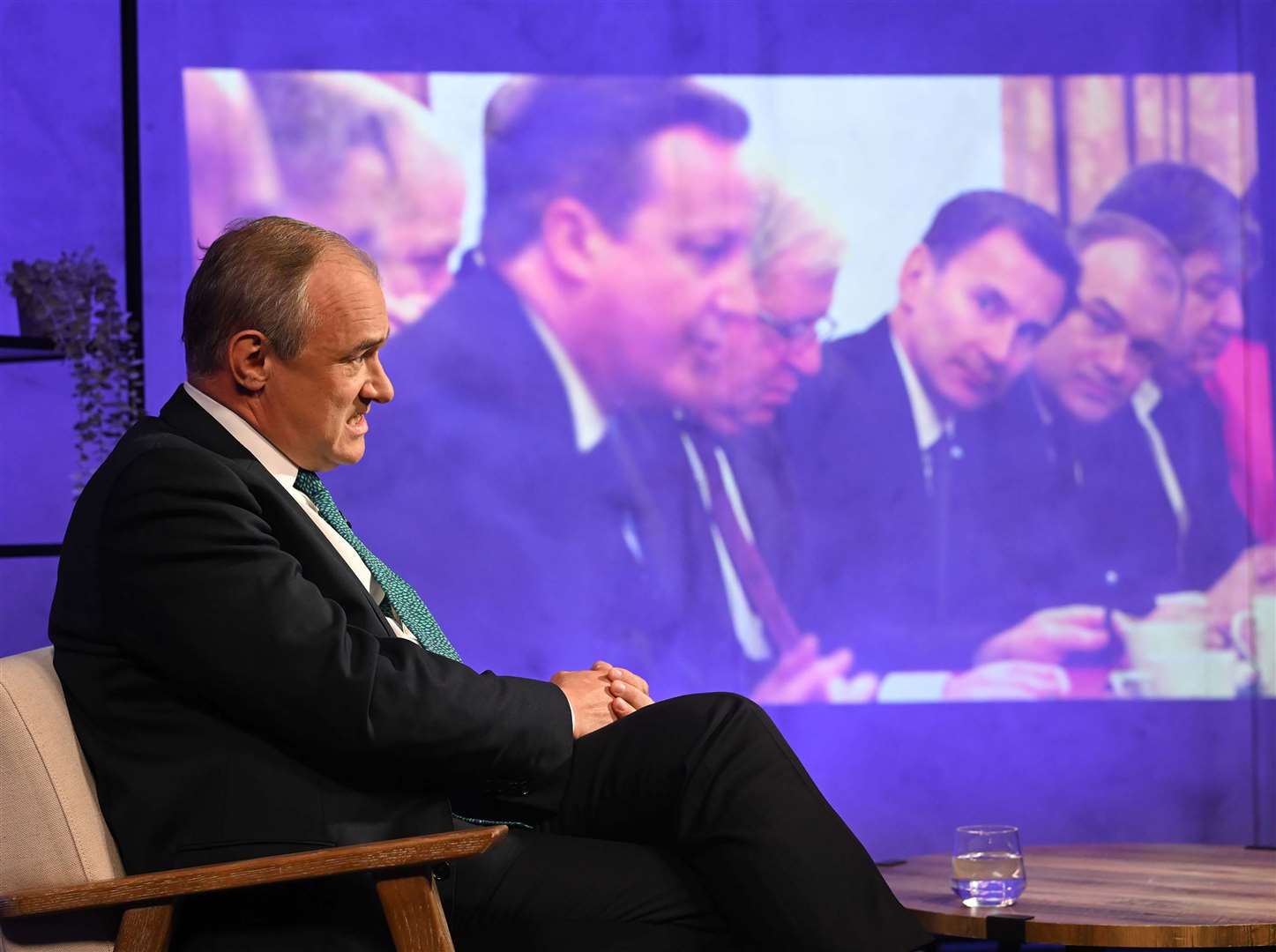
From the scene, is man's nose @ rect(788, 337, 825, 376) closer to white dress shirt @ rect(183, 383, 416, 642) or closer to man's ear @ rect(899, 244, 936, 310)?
man's ear @ rect(899, 244, 936, 310)

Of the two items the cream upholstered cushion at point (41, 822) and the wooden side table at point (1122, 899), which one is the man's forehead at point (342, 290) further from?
the wooden side table at point (1122, 899)

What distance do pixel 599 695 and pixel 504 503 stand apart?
5.98 ft

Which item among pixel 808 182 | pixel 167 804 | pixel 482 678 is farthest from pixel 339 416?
pixel 808 182

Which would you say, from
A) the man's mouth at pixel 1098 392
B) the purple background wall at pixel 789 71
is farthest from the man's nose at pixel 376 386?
the man's mouth at pixel 1098 392

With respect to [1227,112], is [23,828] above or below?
below

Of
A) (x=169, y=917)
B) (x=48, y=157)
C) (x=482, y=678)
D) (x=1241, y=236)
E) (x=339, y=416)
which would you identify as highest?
(x=48, y=157)

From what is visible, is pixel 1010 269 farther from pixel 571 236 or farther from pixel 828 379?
pixel 571 236

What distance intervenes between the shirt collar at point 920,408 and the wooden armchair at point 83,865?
245cm

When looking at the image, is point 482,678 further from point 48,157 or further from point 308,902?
point 48,157

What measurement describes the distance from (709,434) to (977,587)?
0.78 meters

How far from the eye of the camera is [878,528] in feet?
12.2

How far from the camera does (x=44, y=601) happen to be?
11.3ft

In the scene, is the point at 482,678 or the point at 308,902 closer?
the point at 308,902

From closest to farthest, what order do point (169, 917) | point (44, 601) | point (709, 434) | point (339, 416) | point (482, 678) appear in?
point (169, 917), point (482, 678), point (339, 416), point (44, 601), point (709, 434)
